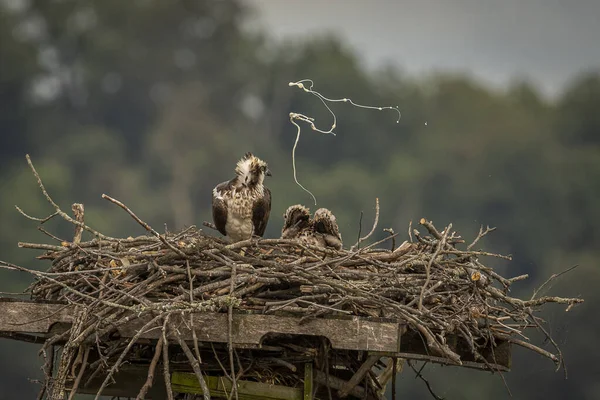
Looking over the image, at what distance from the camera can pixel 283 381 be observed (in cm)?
991

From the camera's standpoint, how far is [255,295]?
952cm

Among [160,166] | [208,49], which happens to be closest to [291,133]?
[160,166]

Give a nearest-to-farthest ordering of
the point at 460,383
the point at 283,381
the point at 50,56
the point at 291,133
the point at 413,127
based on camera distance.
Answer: the point at 283,381, the point at 460,383, the point at 291,133, the point at 413,127, the point at 50,56

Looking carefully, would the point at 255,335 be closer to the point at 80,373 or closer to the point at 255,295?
Result: the point at 255,295

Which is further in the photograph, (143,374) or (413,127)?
(413,127)

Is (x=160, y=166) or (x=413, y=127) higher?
(x=413, y=127)

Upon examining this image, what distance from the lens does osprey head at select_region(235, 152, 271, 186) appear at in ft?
36.7

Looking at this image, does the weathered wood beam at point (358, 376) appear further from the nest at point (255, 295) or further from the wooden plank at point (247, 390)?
the wooden plank at point (247, 390)

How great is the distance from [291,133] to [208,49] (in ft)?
52.3

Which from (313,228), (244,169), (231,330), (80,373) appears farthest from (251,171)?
(80,373)

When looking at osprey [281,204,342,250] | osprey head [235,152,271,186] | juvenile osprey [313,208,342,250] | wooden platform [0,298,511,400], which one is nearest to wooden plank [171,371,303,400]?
wooden platform [0,298,511,400]

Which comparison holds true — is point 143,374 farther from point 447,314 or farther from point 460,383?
point 460,383

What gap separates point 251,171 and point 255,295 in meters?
1.87

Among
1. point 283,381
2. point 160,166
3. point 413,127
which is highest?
point 413,127
